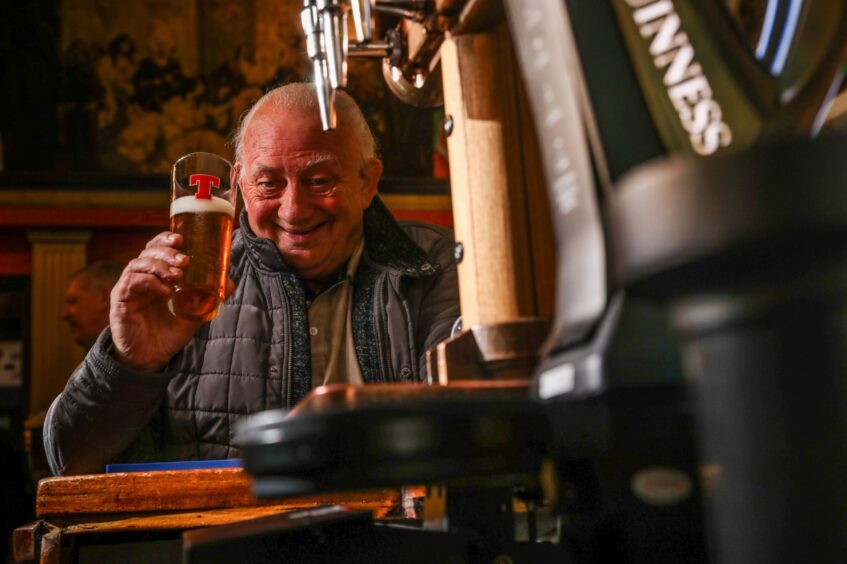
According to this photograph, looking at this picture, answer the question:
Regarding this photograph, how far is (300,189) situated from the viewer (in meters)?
1.90

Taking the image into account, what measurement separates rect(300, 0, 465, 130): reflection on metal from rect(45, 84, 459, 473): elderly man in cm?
95

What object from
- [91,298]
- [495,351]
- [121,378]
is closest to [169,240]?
[121,378]

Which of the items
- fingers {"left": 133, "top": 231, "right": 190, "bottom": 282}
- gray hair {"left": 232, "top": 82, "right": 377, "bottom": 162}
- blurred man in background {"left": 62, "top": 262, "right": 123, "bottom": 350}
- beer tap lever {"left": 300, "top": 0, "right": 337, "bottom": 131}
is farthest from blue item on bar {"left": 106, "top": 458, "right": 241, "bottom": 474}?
blurred man in background {"left": 62, "top": 262, "right": 123, "bottom": 350}

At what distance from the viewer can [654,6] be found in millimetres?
385

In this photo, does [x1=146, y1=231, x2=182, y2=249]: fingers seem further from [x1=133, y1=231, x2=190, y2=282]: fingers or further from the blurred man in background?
the blurred man in background

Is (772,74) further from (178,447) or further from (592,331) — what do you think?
(178,447)

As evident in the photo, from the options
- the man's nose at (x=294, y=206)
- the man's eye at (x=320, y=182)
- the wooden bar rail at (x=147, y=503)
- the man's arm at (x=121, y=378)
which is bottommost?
the wooden bar rail at (x=147, y=503)

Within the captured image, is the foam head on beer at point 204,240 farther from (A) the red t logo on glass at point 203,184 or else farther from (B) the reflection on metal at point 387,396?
(B) the reflection on metal at point 387,396

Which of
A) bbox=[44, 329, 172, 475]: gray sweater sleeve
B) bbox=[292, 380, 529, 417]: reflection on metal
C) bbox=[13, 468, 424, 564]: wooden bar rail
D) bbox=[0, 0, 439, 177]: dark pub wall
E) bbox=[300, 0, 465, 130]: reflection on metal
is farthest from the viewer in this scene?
bbox=[0, 0, 439, 177]: dark pub wall

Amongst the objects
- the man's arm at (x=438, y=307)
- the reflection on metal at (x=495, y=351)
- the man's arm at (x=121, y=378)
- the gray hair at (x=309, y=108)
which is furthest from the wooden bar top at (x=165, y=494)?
the gray hair at (x=309, y=108)

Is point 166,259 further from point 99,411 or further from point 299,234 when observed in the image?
point 299,234

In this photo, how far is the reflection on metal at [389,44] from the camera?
0.76 m

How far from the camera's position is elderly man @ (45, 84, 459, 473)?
5.84 feet

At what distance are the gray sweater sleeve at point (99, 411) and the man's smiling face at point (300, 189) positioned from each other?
510mm
